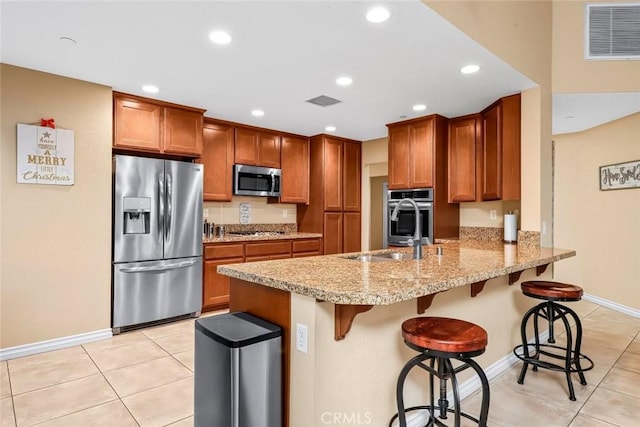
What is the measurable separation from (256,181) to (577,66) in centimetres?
388

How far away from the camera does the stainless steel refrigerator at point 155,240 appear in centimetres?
350

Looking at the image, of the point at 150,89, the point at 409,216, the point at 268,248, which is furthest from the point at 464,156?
the point at 150,89

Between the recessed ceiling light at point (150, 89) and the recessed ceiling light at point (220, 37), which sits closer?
the recessed ceiling light at point (220, 37)

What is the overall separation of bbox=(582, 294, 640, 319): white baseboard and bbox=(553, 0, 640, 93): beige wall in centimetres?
257

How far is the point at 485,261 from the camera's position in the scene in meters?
2.28

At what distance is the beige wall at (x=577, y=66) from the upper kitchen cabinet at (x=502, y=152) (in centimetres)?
53

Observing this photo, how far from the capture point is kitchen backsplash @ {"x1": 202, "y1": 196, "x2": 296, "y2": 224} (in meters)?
4.87

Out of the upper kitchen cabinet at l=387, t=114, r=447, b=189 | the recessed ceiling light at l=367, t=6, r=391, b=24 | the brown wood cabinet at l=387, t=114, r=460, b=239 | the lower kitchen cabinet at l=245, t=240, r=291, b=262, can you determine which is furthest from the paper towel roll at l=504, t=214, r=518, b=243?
the lower kitchen cabinet at l=245, t=240, r=291, b=262

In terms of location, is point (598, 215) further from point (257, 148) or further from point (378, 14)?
point (257, 148)

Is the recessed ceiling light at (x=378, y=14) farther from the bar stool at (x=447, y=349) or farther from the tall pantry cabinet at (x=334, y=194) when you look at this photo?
the tall pantry cabinet at (x=334, y=194)

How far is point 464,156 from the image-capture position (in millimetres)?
4297

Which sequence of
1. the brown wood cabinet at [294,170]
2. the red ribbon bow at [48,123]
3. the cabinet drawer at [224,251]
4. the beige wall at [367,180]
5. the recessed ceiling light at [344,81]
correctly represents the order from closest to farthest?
1. the red ribbon bow at [48,123]
2. the recessed ceiling light at [344,81]
3. the cabinet drawer at [224,251]
4. the brown wood cabinet at [294,170]
5. the beige wall at [367,180]

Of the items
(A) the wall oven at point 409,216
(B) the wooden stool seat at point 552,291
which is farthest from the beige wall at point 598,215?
(B) the wooden stool seat at point 552,291

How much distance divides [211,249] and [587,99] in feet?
14.3
